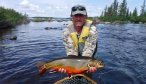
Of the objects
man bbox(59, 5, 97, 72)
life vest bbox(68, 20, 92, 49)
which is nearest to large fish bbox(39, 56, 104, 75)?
man bbox(59, 5, 97, 72)

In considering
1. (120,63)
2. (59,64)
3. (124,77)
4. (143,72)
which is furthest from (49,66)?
(120,63)

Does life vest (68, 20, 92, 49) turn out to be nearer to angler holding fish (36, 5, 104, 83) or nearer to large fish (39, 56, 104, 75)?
angler holding fish (36, 5, 104, 83)

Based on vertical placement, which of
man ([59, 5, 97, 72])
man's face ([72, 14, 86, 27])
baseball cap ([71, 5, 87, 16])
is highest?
baseball cap ([71, 5, 87, 16])

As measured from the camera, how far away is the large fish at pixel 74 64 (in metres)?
6.73

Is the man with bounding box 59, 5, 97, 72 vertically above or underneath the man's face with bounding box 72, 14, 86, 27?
underneath

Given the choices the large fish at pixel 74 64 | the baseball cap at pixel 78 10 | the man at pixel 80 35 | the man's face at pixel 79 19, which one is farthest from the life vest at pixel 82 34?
the large fish at pixel 74 64

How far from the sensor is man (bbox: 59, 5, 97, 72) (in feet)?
25.4

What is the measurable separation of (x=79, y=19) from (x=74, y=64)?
161 centimetres

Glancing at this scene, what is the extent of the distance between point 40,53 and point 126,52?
7861 millimetres

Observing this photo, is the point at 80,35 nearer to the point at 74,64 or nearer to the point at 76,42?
the point at 76,42

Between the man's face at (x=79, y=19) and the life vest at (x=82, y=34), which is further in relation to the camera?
the life vest at (x=82, y=34)

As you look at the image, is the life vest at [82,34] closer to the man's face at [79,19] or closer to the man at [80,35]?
the man at [80,35]

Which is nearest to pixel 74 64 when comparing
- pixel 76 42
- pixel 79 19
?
pixel 76 42

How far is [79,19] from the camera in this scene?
7.84m
